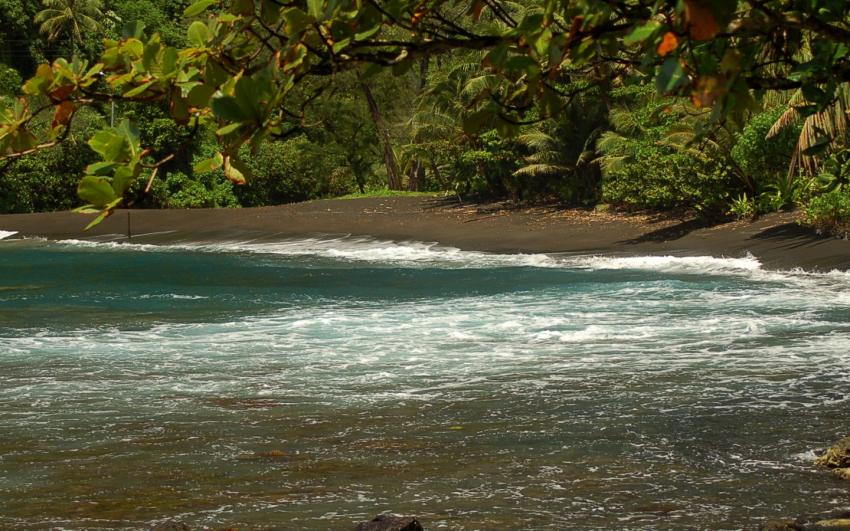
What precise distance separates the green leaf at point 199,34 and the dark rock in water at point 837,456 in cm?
563

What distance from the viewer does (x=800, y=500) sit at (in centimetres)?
665

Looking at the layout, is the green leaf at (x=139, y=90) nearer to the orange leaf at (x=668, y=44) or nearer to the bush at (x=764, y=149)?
the orange leaf at (x=668, y=44)

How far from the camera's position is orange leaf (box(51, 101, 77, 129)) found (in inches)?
110

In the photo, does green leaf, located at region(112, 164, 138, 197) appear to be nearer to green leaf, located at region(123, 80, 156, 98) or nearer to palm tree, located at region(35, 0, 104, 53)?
green leaf, located at region(123, 80, 156, 98)

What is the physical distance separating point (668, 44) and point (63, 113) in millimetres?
1480

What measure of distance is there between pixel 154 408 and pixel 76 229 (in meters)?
26.3

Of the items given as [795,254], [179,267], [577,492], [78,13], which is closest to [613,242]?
[795,254]

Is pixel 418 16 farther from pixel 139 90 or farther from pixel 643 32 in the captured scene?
pixel 643 32

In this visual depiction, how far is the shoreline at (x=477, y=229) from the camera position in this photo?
21.6 metres

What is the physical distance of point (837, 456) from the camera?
7.23 m

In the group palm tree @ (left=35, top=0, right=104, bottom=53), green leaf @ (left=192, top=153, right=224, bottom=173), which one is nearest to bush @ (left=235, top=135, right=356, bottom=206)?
palm tree @ (left=35, top=0, right=104, bottom=53)

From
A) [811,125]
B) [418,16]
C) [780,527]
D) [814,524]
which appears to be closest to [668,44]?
[418,16]

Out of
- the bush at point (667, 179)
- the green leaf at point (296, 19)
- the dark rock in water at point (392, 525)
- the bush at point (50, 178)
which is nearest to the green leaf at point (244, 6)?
the green leaf at point (296, 19)

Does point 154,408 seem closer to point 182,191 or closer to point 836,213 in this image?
point 836,213
